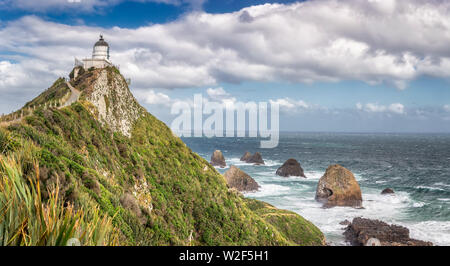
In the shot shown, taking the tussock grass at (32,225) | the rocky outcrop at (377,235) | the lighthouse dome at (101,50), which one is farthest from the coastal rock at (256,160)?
the tussock grass at (32,225)

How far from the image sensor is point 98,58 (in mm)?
30609

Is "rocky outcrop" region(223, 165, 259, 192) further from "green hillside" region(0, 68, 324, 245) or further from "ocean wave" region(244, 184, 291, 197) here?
"green hillside" region(0, 68, 324, 245)

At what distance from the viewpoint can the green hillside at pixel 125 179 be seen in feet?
23.0

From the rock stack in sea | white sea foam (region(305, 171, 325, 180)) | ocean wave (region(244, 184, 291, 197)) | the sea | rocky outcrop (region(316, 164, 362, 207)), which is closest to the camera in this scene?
the sea

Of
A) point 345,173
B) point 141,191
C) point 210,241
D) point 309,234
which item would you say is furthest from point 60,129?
point 345,173

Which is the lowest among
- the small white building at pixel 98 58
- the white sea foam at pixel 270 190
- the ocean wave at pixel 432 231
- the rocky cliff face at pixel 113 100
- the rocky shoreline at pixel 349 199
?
the ocean wave at pixel 432 231

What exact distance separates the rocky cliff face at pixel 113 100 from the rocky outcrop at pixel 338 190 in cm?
3401

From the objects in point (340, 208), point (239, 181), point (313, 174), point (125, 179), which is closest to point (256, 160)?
A: point (313, 174)

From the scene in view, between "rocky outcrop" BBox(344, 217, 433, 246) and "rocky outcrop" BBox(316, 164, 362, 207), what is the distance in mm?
11374

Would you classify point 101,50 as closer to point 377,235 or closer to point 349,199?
point 377,235

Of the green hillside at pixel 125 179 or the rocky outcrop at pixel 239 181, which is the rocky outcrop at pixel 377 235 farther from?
the rocky outcrop at pixel 239 181

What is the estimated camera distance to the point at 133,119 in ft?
91.2

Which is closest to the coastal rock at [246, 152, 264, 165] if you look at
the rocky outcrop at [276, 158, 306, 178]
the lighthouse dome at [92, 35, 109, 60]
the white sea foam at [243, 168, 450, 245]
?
the rocky outcrop at [276, 158, 306, 178]

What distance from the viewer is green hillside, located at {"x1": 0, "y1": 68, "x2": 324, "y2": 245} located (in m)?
7.01
